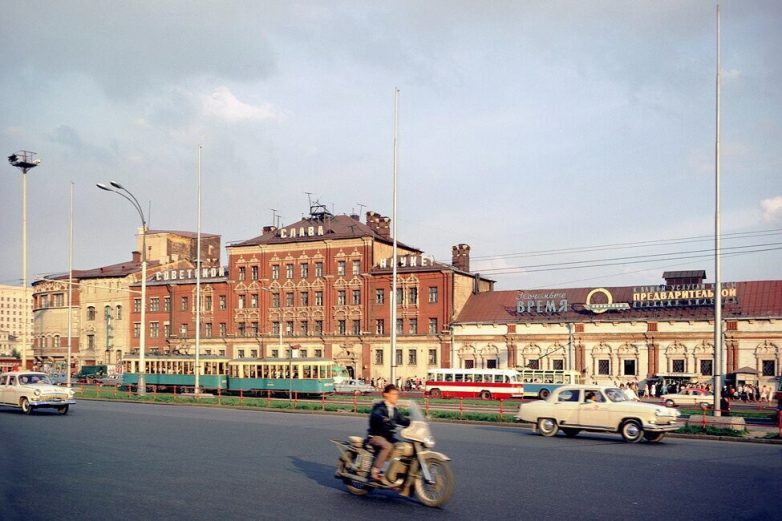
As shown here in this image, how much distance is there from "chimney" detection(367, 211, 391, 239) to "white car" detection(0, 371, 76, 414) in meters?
50.7

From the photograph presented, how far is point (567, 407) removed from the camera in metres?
26.0

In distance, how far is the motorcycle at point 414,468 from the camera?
12.6 metres

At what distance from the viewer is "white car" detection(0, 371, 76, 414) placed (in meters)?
32.9

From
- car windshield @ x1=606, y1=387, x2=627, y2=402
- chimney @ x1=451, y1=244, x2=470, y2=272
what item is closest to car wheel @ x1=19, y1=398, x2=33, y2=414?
car windshield @ x1=606, y1=387, x2=627, y2=402

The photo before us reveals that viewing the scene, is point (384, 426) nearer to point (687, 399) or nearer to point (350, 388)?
point (687, 399)

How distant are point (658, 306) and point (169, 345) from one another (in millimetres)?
52304

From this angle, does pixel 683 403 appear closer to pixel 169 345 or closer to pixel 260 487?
pixel 260 487

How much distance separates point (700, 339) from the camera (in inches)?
2419

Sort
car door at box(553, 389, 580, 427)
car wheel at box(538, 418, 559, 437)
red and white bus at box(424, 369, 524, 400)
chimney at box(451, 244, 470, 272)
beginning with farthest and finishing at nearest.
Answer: chimney at box(451, 244, 470, 272)
red and white bus at box(424, 369, 524, 400)
car wheel at box(538, 418, 559, 437)
car door at box(553, 389, 580, 427)

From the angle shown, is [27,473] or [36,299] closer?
[27,473]

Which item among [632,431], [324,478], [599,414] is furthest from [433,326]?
[324,478]

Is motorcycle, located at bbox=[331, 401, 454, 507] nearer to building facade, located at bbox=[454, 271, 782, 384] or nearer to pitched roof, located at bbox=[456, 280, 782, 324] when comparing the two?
building facade, located at bbox=[454, 271, 782, 384]

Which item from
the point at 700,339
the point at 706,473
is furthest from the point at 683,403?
the point at 706,473

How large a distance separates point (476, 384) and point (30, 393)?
33470mm
